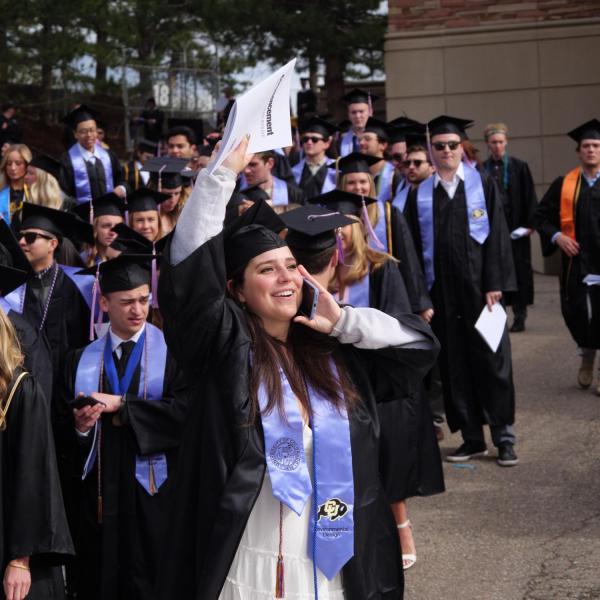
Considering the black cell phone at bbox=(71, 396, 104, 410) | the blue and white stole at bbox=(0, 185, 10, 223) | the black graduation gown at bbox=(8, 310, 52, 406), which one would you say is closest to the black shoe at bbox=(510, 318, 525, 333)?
the blue and white stole at bbox=(0, 185, 10, 223)

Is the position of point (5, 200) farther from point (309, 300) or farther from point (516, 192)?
point (309, 300)

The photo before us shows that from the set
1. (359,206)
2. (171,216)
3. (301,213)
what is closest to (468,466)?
(359,206)

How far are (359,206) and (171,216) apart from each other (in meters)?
2.18

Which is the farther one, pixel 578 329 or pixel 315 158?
pixel 315 158

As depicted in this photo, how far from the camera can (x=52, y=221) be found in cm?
702

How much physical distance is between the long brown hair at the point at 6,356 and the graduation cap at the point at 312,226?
3.49ft

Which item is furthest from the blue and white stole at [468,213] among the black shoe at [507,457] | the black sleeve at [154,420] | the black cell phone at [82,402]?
the black cell phone at [82,402]

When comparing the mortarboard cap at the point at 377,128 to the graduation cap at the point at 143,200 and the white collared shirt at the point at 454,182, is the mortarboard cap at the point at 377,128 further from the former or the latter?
the graduation cap at the point at 143,200

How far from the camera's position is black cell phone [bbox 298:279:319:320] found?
3.69 metres

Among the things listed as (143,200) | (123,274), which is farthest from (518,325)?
(123,274)

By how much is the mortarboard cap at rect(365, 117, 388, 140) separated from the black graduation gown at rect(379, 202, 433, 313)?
3600 millimetres

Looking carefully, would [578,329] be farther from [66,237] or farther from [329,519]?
[329,519]

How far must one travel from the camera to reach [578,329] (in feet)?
32.6

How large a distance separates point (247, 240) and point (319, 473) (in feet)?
2.42
